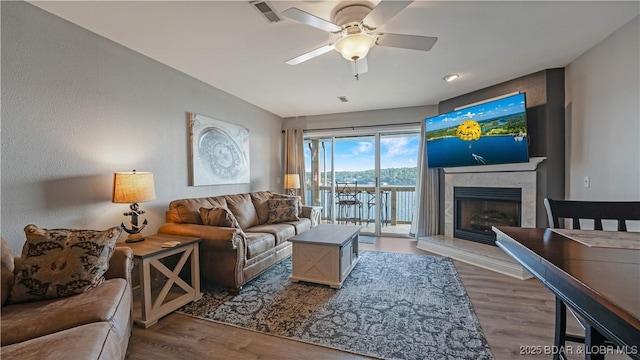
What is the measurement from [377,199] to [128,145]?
3974mm

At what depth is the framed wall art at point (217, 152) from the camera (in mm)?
3336

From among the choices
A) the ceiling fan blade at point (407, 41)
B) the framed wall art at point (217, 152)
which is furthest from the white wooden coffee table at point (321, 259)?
the ceiling fan blade at point (407, 41)

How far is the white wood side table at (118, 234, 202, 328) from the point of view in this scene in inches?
80.8

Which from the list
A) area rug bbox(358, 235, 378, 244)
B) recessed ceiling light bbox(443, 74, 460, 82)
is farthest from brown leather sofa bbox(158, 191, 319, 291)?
recessed ceiling light bbox(443, 74, 460, 82)

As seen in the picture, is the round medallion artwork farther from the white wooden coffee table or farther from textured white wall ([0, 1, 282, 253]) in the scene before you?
the white wooden coffee table

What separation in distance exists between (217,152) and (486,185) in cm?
387

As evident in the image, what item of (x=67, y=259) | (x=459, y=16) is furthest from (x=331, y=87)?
(x=67, y=259)

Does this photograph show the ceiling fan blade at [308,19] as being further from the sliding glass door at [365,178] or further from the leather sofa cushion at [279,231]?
the sliding glass door at [365,178]

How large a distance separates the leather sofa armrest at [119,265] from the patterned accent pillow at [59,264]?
0.12 metres

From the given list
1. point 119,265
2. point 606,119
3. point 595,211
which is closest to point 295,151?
point 119,265

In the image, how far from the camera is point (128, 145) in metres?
2.56

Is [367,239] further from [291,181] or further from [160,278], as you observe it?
[160,278]

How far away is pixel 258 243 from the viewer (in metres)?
2.91

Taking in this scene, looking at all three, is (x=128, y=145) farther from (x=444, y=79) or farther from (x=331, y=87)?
(x=444, y=79)
